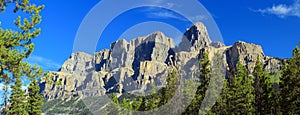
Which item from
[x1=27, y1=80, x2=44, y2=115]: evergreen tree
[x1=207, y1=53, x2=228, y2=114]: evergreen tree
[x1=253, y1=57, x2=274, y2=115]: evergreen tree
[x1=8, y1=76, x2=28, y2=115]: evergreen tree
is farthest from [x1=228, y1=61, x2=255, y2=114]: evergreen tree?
[x1=8, y1=76, x2=28, y2=115]: evergreen tree

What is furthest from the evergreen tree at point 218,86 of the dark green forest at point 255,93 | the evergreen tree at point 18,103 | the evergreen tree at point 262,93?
the evergreen tree at point 18,103

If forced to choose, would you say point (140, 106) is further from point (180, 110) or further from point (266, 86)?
point (266, 86)

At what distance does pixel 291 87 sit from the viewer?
40.5m

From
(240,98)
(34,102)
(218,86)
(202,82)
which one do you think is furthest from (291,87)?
(34,102)

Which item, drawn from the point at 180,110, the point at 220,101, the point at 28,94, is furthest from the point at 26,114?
the point at 220,101

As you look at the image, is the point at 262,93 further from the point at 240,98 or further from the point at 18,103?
the point at 18,103

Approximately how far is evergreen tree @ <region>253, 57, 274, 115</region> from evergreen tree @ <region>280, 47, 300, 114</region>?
364 centimetres

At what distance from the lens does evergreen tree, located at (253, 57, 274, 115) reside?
45.9 meters

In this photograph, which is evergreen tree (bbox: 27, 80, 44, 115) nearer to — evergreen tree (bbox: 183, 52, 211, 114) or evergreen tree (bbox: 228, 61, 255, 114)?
evergreen tree (bbox: 183, 52, 211, 114)

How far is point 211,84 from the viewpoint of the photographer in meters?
49.8

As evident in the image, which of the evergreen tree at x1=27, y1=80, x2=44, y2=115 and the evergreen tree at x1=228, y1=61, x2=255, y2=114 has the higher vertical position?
the evergreen tree at x1=27, y1=80, x2=44, y2=115

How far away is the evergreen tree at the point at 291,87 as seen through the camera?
3953 cm

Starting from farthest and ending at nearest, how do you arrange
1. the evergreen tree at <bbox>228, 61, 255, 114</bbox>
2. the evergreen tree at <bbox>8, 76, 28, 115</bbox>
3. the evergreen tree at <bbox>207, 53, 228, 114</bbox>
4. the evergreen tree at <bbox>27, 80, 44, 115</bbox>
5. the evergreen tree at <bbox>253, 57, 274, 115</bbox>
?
the evergreen tree at <bbox>27, 80, 44, 115</bbox>
the evergreen tree at <bbox>8, 76, 28, 115</bbox>
the evergreen tree at <bbox>207, 53, 228, 114</bbox>
the evergreen tree at <bbox>253, 57, 274, 115</bbox>
the evergreen tree at <bbox>228, 61, 255, 114</bbox>

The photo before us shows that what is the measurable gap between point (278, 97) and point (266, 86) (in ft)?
7.18
